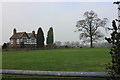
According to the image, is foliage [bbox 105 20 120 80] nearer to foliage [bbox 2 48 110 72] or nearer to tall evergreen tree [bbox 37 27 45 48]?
foliage [bbox 2 48 110 72]

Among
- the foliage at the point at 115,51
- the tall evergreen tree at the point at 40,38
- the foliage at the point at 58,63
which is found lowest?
the foliage at the point at 58,63

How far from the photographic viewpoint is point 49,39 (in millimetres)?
77312

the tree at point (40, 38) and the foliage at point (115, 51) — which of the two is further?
the tree at point (40, 38)

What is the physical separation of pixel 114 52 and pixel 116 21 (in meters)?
0.54

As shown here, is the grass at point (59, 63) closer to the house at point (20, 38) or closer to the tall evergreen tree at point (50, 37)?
the tall evergreen tree at point (50, 37)

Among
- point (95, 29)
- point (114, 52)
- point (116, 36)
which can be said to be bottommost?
point (114, 52)

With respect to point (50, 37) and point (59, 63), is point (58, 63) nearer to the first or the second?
point (59, 63)

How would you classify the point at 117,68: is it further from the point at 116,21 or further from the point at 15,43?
the point at 15,43

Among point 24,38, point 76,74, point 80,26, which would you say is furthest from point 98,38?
point 76,74

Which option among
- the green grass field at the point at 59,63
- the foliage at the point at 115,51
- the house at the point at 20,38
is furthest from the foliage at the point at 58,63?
the house at the point at 20,38

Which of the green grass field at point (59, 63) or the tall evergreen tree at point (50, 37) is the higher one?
the tall evergreen tree at point (50, 37)

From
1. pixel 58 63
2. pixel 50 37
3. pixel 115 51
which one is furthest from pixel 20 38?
pixel 115 51

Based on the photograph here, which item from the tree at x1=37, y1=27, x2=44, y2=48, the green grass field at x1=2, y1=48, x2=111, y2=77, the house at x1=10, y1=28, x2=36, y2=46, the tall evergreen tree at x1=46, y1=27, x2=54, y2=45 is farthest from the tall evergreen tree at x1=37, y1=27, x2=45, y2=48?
the green grass field at x1=2, y1=48, x2=111, y2=77

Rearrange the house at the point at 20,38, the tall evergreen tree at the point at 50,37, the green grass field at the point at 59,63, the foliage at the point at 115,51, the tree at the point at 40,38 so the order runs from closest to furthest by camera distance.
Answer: the foliage at the point at 115,51
the green grass field at the point at 59,63
the tree at the point at 40,38
the tall evergreen tree at the point at 50,37
the house at the point at 20,38
